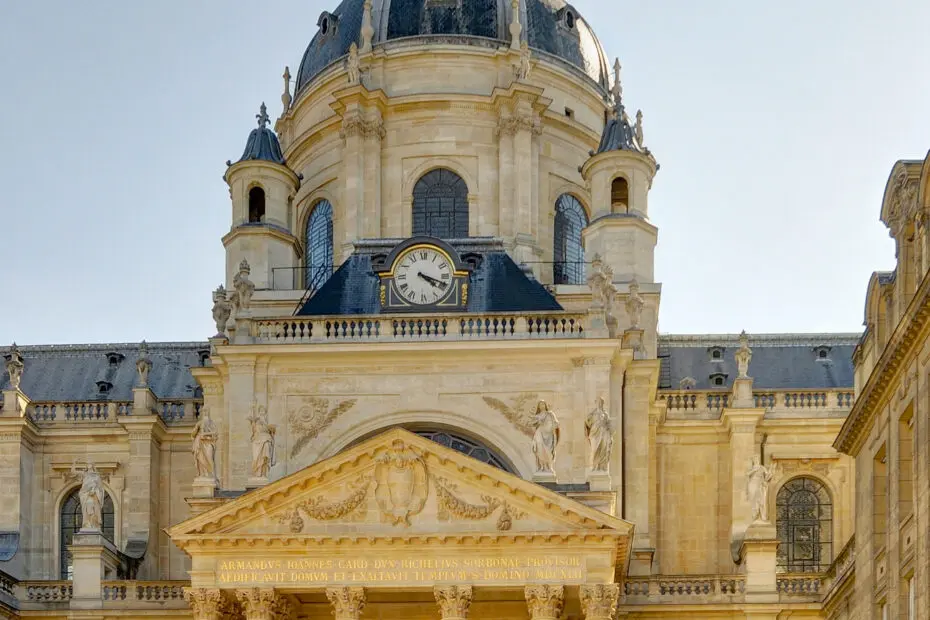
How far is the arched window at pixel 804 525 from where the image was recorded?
200ft

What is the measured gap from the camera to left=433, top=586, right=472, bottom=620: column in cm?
4962

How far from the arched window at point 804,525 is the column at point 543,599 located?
13.2 meters

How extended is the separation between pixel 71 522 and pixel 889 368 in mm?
28811

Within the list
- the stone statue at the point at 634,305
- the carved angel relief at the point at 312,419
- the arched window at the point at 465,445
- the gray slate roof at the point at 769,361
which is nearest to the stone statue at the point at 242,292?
the carved angel relief at the point at 312,419

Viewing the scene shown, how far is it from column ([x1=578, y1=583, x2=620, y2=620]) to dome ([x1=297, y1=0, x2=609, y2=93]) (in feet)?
77.8

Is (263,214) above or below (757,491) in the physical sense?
above

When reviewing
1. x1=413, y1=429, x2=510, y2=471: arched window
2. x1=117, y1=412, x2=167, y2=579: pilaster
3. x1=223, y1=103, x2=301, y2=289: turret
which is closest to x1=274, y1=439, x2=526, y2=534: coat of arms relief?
x1=413, y1=429, x2=510, y2=471: arched window

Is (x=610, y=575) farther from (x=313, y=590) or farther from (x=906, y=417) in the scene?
(x=906, y=417)

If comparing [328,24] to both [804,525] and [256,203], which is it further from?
[804,525]

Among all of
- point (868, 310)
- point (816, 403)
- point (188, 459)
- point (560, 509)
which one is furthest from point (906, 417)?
point (188, 459)

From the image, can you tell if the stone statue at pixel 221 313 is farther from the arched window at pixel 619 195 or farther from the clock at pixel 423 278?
the arched window at pixel 619 195

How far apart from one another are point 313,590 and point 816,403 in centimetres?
1827

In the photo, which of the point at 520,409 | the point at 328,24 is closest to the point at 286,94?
the point at 328,24

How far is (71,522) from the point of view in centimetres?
6216
